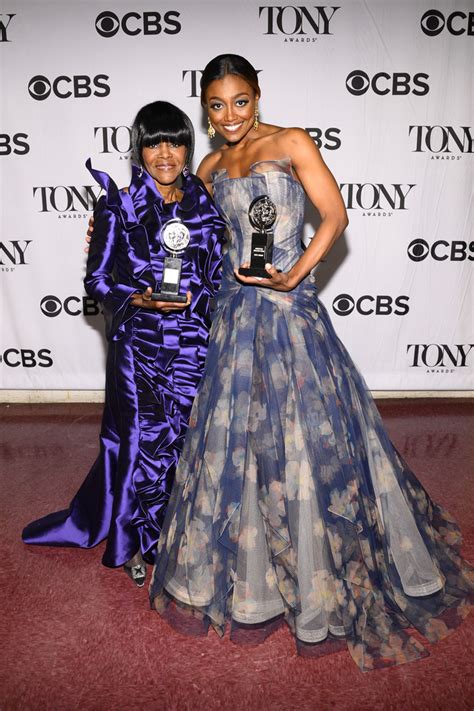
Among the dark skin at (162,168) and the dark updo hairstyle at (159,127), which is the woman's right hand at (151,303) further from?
the dark updo hairstyle at (159,127)

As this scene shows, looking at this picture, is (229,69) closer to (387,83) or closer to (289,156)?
(289,156)

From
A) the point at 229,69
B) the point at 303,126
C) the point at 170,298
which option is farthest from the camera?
the point at 303,126

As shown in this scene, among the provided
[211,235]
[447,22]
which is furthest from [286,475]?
[447,22]

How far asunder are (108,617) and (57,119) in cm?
326

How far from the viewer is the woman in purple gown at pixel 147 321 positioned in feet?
7.65

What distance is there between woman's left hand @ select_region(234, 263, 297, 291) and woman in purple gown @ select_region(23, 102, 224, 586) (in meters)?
0.24

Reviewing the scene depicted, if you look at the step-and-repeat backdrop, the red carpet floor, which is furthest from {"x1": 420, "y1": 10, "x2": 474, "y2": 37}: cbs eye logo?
the red carpet floor

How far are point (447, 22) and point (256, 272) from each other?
9.93 feet

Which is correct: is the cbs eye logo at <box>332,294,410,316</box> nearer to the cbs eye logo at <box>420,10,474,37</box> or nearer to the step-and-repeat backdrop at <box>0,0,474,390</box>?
the step-and-repeat backdrop at <box>0,0,474,390</box>

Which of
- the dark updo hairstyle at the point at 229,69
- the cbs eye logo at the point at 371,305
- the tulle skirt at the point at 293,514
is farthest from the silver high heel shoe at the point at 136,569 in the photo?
the cbs eye logo at the point at 371,305

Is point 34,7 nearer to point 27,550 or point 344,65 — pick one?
point 344,65

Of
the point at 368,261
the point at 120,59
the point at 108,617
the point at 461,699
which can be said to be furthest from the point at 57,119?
the point at 461,699

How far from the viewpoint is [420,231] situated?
4410 millimetres

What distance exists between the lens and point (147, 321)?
95.9 inches
